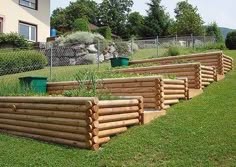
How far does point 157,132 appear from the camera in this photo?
8.04 m

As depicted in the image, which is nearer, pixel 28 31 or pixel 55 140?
pixel 55 140

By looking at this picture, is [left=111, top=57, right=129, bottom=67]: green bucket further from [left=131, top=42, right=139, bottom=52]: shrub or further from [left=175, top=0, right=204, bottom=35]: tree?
[left=175, top=0, right=204, bottom=35]: tree

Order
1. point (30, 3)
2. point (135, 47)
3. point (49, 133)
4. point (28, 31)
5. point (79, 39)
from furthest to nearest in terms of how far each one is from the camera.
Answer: point (30, 3) → point (28, 31) → point (135, 47) → point (79, 39) → point (49, 133)

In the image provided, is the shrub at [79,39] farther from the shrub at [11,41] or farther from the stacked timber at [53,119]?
the stacked timber at [53,119]

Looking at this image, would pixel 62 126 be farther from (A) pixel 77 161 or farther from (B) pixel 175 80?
(B) pixel 175 80

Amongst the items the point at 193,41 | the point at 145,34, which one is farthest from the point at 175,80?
the point at 145,34

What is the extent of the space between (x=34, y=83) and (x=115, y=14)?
5346 centimetres

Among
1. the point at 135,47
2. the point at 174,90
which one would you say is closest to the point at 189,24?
the point at 135,47

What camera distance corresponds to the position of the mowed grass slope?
6.69 m

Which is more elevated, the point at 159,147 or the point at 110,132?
the point at 110,132

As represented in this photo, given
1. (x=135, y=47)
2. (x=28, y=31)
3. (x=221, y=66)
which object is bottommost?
(x=221, y=66)

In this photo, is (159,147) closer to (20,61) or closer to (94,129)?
(94,129)

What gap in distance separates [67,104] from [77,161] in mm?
1359

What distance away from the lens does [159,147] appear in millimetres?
7223
